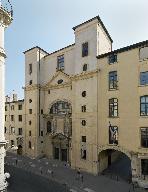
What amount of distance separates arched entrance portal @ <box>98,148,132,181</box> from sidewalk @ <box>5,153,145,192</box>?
170 centimetres

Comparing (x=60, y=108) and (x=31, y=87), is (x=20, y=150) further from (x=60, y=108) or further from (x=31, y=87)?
(x=60, y=108)

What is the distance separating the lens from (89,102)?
36250 mm

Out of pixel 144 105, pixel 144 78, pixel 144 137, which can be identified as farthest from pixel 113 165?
pixel 144 78

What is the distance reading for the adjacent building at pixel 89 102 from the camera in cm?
3014

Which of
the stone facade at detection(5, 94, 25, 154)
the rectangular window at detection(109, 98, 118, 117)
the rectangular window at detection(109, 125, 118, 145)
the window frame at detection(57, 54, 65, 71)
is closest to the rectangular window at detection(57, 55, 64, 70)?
the window frame at detection(57, 54, 65, 71)

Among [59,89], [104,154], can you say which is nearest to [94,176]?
→ [104,154]

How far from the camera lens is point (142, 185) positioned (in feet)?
93.0

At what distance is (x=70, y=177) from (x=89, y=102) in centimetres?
1239

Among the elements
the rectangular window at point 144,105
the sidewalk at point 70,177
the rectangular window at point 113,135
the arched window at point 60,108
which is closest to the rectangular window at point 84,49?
the arched window at point 60,108

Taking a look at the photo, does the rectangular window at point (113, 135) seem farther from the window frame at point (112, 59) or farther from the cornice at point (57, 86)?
the cornice at point (57, 86)

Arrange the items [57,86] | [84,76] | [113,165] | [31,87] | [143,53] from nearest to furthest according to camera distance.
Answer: [143,53], [84,76], [113,165], [57,86], [31,87]

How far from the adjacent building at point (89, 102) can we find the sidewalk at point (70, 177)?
1667 mm

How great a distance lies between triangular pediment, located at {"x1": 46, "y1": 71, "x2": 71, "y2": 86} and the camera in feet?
140

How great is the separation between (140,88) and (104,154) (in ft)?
43.0
